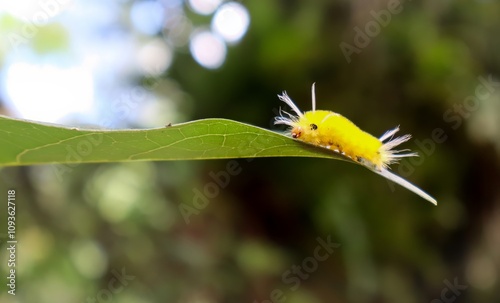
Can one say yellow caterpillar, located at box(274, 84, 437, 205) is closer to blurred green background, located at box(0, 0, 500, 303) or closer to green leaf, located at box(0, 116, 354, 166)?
green leaf, located at box(0, 116, 354, 166)

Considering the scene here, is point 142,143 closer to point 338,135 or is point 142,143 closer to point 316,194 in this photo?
point 338,135

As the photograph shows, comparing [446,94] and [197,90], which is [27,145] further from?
[446,94]

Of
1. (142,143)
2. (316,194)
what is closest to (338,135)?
(142,143)

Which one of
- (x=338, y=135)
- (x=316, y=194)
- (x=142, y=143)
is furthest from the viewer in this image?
(x=316, y=194)

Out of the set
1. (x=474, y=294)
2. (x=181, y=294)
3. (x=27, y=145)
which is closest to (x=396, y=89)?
(x=474, y=294)

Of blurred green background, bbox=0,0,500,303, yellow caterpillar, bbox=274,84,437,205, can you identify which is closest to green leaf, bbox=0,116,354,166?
yellow caterpillar, bbox=274,84,437,205
